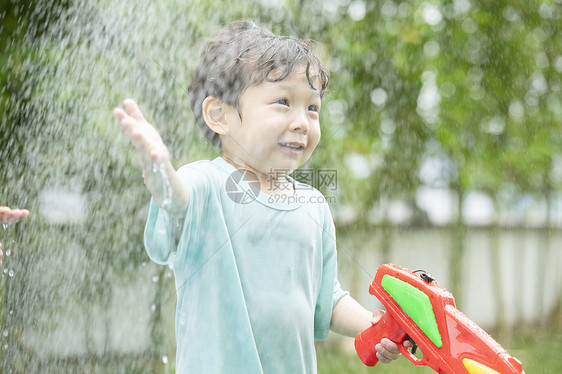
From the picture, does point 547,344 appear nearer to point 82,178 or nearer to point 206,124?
point 82,178

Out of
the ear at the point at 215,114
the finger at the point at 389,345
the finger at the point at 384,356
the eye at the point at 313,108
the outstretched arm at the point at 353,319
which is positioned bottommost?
the finger at the point at 384,356

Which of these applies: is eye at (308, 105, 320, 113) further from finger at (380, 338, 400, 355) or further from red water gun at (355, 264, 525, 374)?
finger at (380, 338, 400, 355)

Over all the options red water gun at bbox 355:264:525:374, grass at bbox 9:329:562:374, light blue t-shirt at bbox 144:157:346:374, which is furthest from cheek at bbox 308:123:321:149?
grass at bbox 9:329:562:374

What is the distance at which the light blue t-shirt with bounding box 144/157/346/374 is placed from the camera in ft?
3.36

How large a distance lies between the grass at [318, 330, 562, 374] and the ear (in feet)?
8.60

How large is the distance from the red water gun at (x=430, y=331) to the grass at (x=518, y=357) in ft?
8.15

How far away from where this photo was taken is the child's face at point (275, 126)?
1.10 meters

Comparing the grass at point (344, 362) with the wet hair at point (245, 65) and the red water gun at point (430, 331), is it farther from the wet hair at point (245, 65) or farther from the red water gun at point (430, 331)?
the red water gun at point (430, 331)

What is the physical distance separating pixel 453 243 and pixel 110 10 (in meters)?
3.13

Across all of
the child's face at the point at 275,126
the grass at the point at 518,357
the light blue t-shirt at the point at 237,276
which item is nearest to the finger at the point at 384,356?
the light blue t-shirt at the point at 237,276

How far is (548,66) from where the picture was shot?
14.2ft

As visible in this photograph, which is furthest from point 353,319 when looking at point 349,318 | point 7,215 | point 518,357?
point 518,357

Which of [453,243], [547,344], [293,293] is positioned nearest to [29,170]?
[293,293]

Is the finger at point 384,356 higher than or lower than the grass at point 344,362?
A: higher
